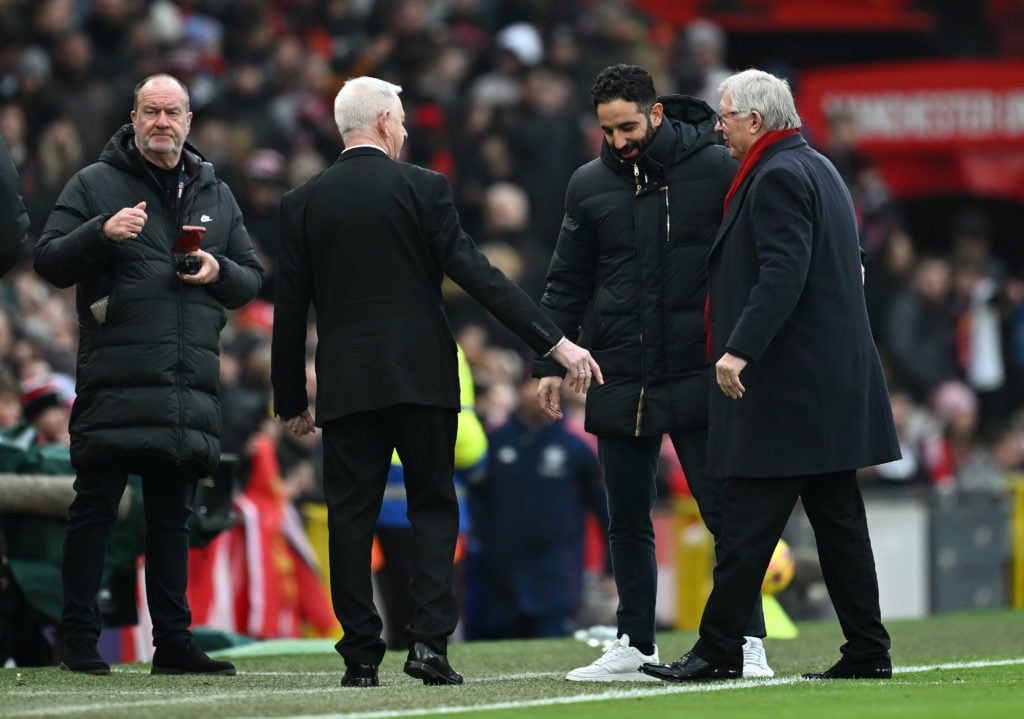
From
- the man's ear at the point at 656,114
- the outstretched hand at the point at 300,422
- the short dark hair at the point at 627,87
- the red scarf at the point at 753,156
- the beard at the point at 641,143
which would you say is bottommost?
the outstretched hand at the point at 300,422

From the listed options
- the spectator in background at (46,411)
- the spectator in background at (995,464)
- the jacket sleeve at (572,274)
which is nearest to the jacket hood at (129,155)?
the jacket sleeve at (572,274)

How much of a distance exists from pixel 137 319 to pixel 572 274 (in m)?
1.68

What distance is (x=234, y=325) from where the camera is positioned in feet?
48.2

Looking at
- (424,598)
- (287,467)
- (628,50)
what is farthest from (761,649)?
(628,50)

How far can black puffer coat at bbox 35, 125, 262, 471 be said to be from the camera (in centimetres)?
832

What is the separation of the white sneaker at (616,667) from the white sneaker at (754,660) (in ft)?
1.13

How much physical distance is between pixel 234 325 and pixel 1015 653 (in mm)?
6324

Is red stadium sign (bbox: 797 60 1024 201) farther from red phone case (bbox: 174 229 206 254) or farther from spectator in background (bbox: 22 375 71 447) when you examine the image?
red phone case (bbox: 174 229 206 254)

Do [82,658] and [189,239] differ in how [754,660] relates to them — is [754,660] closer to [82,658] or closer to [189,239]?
[82,658]

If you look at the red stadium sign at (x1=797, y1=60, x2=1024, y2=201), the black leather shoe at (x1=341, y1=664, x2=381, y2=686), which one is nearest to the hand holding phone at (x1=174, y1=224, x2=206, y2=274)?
the black leather shoe at (x1=341, y1=664, x2=381, y2=686)

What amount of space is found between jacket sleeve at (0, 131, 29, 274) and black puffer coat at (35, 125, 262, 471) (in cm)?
20

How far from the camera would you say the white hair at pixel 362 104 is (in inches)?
310

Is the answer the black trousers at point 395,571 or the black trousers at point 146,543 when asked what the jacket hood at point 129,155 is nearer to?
the black trousers at point 146,543

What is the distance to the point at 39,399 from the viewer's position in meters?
11.1
